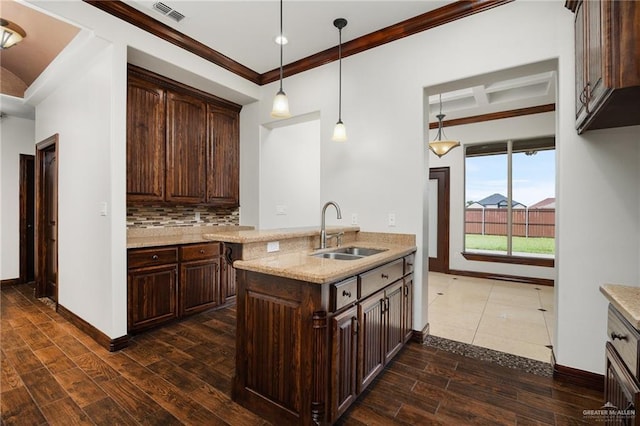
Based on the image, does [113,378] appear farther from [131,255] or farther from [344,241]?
[344,241]

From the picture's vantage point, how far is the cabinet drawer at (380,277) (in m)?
1.96

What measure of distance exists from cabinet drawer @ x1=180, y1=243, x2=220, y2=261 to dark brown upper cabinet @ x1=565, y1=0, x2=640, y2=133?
11.7 ft

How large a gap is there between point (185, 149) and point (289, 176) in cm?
154

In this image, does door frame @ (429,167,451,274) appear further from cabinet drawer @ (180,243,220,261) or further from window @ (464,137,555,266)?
cabinet drawer @ (180,243,220,261)

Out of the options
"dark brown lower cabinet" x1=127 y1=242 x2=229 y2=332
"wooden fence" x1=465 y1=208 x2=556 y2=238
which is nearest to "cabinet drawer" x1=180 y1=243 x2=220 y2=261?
"dark brown lower cabinet" x1=127 y1=242 x2=229 y2=332

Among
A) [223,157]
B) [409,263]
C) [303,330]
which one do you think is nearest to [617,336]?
[303,330]

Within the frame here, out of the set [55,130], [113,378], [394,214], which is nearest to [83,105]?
[55,130]

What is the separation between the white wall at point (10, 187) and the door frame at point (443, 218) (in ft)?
23.8

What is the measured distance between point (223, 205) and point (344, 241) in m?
2.18

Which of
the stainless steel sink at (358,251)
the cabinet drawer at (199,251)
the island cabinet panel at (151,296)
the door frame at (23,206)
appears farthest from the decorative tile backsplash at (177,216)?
the door frame at (23,206)

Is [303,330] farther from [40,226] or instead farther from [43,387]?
[40,226]

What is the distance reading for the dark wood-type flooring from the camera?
5.95 feet

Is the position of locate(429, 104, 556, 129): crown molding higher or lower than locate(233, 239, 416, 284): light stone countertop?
higher

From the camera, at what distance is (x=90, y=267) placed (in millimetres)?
2926
